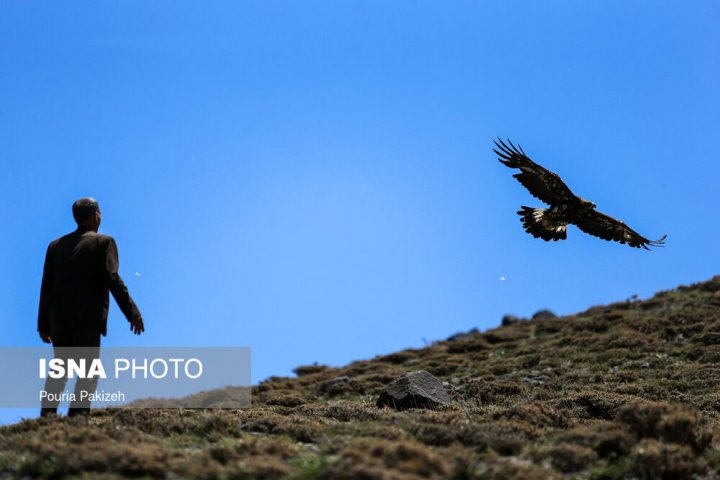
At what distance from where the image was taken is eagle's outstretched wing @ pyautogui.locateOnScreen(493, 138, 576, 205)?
16859mm

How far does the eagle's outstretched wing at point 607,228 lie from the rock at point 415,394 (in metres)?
5.95

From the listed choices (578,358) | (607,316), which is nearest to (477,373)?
(578,358)

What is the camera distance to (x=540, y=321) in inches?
1304

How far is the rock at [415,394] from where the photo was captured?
44.5 ft

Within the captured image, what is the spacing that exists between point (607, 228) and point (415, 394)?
7.19 meters

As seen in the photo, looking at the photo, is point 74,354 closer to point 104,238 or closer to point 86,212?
point 104,238

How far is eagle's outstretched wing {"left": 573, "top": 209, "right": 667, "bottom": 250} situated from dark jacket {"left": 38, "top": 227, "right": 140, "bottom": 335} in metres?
11.4

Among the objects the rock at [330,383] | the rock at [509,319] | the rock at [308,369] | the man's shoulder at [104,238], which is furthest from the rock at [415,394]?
the rock at [509,319]

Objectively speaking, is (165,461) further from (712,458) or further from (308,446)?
(712,458)

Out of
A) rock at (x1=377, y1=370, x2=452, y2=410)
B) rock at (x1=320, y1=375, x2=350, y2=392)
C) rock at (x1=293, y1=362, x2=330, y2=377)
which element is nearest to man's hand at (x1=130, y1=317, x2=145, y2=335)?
rock at (x1=377, y1=370, x2=452, y2=410)

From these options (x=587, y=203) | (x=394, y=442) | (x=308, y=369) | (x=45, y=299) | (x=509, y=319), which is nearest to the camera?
(x=394, y=442)

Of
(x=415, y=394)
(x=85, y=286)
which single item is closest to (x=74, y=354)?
(x=85, y=286)

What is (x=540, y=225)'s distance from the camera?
699 inches

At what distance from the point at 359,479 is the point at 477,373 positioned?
54.7 ft
